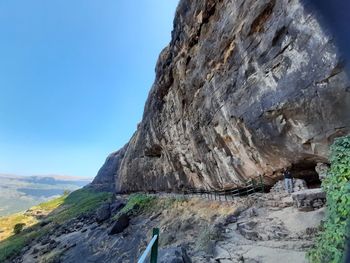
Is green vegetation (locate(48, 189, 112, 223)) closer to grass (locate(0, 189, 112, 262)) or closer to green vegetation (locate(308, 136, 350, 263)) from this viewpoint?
grass (locate(0, 189, 112, 262))

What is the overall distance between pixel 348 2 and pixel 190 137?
1670cm

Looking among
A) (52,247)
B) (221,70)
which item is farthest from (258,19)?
(52,247)

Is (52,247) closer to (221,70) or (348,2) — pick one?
(221,70)

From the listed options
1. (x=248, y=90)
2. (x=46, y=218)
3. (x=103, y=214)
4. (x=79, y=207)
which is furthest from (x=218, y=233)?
(x=46, y=218)

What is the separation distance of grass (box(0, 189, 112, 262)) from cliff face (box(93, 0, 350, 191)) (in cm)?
2444

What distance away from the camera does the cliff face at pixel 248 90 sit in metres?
8.65

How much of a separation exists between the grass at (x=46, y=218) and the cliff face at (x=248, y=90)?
962 inches

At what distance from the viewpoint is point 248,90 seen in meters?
11.8

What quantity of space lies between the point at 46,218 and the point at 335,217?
5744 centimetres

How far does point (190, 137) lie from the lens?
1955 centimetres

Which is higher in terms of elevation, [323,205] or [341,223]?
[323,205]

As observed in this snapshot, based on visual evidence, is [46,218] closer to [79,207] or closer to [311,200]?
[79,207]

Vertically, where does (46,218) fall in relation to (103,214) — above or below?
below

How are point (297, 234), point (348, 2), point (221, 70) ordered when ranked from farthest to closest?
1. point (221, 70)
2. point (297, 234)
3. point (348, 2)
